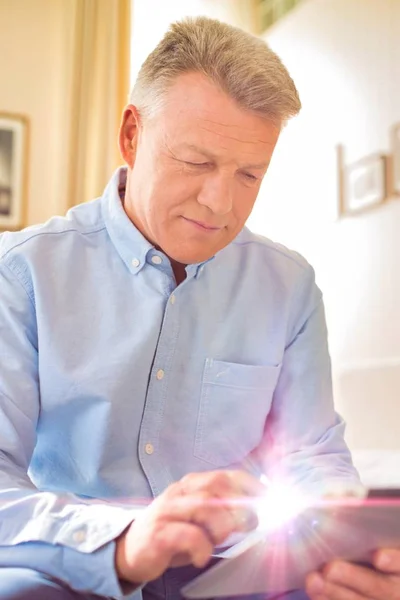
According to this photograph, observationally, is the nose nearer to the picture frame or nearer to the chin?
the chin

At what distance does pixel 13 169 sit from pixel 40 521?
2.93 meters

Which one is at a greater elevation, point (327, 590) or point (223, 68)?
point (223, 68)

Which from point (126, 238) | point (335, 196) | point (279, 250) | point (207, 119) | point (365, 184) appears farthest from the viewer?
point (335, 196)

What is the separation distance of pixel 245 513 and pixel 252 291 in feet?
1.89

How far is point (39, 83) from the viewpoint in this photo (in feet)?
11.8

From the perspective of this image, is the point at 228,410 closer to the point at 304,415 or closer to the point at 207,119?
the point at 304,415

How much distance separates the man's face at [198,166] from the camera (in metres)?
1.06

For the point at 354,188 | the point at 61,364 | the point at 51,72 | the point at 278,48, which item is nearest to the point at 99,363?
the point at 61,364

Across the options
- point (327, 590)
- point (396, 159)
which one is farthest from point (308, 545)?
point (396, 159)

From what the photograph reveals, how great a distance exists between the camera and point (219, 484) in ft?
2.40

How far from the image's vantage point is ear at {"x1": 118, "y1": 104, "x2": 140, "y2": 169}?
116 centimetres

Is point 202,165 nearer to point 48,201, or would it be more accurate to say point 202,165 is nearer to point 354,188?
point 354,188

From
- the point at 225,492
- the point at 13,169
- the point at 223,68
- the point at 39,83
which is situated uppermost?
the point at 39,83

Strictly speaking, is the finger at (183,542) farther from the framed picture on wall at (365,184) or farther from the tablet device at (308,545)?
the framed picture on wall at (365,184)
